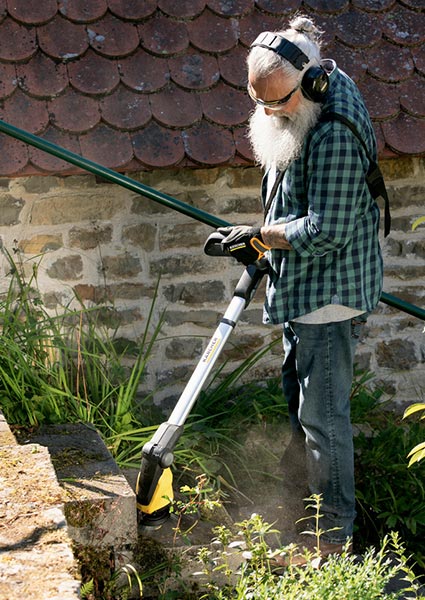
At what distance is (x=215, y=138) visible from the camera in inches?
174

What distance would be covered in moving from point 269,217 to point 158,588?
1.35 metres

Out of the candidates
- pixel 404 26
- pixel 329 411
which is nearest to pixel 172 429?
pixel 329 411

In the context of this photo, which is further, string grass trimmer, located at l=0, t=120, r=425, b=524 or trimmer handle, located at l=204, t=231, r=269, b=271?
trimmer handle, located at l=204, t=231, r=269, b=271

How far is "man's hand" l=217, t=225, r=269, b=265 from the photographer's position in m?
3.21

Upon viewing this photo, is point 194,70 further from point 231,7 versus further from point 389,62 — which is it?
point 389,62

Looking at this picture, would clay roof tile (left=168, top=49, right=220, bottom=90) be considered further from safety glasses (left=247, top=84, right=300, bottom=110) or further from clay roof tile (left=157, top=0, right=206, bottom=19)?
safety glasses (left=247, top=84, right=300, bottom=110)

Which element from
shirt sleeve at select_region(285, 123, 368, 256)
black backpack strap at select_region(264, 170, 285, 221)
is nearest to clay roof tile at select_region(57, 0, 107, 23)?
black backpack strap at select_region(264, 170, 285, 221)

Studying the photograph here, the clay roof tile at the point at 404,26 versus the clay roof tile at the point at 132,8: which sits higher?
the clay roof tile at the point at 132,8

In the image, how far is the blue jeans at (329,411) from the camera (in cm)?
322

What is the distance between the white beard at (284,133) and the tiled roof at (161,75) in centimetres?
117

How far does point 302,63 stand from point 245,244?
65cm

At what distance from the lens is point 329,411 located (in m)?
3.25

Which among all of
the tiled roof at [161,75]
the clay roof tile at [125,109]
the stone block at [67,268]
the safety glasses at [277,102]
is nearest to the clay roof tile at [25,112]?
the tiled roof at [161,75]

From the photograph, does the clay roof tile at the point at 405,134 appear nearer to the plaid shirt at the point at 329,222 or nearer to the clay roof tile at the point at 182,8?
the clay roof tile at the point at 182,8
